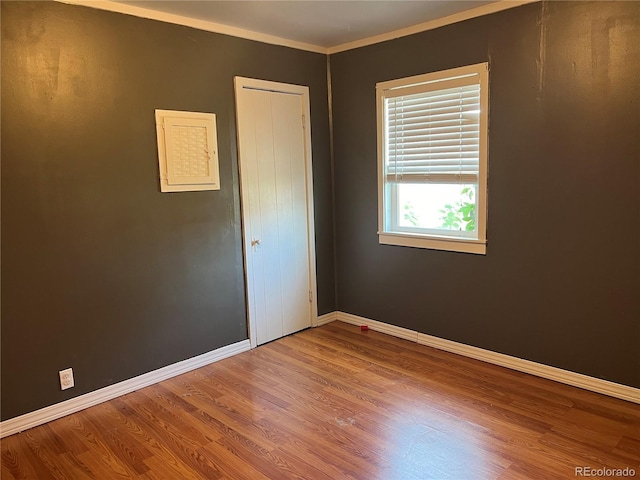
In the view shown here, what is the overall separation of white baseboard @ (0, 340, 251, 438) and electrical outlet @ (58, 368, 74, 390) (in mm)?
92

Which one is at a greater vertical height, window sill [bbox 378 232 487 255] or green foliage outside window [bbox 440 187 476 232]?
green foliage outside window [bbox 440 187 476 232]

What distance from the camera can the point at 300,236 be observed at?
414 centimetres

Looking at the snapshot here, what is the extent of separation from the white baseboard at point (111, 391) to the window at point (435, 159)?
1.61m

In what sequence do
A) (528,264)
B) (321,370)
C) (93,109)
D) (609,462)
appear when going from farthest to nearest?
(321,370)
(528,264)
(93,109)
(609,462)

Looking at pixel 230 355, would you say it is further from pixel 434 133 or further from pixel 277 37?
pixel 277 37

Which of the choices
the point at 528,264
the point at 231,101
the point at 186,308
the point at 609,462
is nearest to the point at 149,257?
the point at 186,308

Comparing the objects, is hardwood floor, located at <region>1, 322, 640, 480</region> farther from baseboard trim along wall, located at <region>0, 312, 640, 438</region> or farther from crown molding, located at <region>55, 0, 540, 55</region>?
crown molding, located at <region>55, 0, 540, 55</region>

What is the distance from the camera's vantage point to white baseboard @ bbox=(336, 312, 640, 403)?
2.86 metres

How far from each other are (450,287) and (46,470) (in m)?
2.77

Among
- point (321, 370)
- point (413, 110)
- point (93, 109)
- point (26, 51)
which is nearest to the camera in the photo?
point (26, 51)

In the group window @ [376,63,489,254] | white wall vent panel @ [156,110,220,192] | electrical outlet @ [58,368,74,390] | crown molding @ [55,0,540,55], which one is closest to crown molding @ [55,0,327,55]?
crown molding @ [55,0,540,55]

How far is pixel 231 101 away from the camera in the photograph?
11.6 ft

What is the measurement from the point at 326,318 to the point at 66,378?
2224 mm

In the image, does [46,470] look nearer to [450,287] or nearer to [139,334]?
[139,334]
